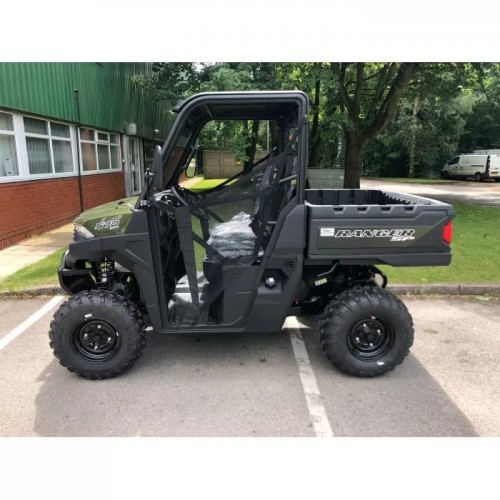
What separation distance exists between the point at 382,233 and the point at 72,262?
2.69 m

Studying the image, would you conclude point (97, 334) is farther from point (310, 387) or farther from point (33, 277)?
point (33, 277)

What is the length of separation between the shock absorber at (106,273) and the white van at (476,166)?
98.5ft

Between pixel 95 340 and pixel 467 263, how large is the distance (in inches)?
224

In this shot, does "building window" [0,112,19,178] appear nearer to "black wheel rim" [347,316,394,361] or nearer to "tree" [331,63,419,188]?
"black wheel rim" [347,316,394,361]

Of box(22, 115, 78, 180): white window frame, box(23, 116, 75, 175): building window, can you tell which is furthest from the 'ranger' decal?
box(23, 116, 75, 175): building window

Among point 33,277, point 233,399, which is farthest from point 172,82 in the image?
point 233,399

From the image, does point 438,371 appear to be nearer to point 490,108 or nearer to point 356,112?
point 356,112

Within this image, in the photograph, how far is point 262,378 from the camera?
12.1 ft

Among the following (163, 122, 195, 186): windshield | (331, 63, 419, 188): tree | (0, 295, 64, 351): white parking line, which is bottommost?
(0, 295, 64, 351): white parking line

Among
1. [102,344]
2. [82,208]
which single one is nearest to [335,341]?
[102,344]

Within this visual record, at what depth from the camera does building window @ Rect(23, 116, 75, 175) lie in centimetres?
951

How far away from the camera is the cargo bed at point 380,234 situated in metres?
3.48

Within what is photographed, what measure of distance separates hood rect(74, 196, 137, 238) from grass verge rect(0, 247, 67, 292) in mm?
2502

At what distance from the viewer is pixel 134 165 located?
18109mm
